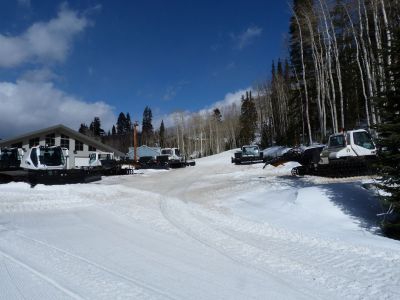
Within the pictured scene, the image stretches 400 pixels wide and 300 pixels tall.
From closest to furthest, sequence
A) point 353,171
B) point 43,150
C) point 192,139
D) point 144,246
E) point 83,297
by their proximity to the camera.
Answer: point 83,297
point 144,246
point 353,171
point 43,150
point 192,139

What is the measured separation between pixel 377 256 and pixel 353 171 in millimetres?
11212

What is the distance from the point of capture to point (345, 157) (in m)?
18.2

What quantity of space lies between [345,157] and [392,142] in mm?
9888

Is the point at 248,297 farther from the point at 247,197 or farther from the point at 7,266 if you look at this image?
the point at 247,197

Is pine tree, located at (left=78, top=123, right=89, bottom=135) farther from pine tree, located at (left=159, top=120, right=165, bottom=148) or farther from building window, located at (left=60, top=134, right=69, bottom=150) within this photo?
building window, located at (left=60, top=134, right=69, bottom=150)

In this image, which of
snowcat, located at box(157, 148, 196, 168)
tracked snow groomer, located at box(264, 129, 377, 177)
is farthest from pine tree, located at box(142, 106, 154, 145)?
tracked snow groomer, located at box(264, 129, 377, 177)

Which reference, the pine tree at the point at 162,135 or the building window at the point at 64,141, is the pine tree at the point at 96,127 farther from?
the building window at the point at 64,141

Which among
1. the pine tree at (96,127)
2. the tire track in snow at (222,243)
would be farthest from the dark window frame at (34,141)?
the pine tree at (96,127)

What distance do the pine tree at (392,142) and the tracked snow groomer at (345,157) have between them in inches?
309

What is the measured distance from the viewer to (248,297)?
4.96 meters

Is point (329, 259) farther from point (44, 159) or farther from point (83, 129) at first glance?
point (83, 129)

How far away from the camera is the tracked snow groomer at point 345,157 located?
57.2ft

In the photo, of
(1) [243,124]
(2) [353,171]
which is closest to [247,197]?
(2) [353,171]

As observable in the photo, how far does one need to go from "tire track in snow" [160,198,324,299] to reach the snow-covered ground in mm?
21
